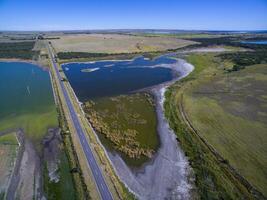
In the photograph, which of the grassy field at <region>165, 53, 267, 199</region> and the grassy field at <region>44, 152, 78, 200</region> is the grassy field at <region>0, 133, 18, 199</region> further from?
the grassy field at <region>165, 53, 267, 199</region>

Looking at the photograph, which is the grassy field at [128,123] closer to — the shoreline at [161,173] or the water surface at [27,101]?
the shoreline at [161,173]

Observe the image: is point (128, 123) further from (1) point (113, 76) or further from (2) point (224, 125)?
(1) point (113, 76)

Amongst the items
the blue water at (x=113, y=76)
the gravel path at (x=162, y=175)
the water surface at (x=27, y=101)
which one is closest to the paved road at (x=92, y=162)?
the gravel path at (x=162, y=175)

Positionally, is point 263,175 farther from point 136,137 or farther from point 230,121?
point 136,137

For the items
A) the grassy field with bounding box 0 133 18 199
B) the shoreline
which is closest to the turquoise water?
the grassy field with bounding box 0 133 18 199

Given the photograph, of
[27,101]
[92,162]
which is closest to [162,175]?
[92,162]

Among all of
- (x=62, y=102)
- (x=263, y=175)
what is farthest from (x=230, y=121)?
(x=62, y=102)

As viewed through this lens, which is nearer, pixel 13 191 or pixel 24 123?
pixel 13 191
